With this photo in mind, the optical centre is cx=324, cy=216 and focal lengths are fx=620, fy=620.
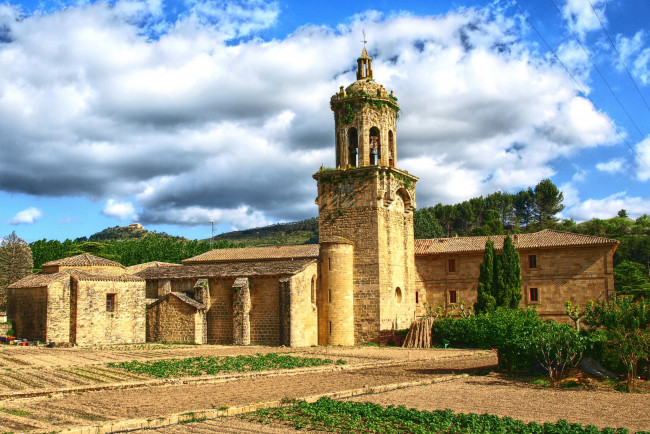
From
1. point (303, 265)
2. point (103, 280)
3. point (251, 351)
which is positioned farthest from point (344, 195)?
point (103, 280)

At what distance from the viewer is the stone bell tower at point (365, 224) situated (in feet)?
109

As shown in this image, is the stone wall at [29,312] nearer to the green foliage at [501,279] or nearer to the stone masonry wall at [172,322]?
the stone masonry wall at [172,322]

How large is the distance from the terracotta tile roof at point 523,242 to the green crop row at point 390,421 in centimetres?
2996

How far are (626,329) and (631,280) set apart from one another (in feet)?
129

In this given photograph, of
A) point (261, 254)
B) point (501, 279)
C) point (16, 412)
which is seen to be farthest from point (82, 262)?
point (16, 412)

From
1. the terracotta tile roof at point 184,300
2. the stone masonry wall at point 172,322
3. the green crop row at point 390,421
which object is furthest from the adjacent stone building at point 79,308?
the green crop row at point 390,421

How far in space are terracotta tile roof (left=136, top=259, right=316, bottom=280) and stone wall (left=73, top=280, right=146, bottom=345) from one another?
7.52ft

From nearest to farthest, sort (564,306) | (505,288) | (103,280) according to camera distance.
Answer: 1. (103,280)
2. (505,288)
3. (564,306)

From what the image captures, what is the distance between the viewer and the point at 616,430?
35.6 feet

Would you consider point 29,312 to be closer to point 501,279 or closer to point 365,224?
point 365,224

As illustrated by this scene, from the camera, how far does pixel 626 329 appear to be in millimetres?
17094

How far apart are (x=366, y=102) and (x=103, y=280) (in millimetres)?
17207

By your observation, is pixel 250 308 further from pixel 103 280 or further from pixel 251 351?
pixel 103 280

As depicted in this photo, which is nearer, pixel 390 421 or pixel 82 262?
pixel 390 421
